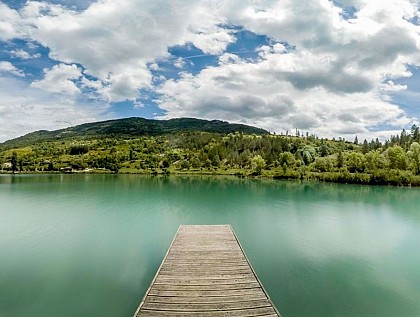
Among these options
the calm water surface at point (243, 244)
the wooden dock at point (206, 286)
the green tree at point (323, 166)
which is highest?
the green tree at point (323, 166)

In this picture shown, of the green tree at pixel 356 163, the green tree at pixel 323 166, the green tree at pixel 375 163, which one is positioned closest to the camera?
the green tree at pixel 375 163

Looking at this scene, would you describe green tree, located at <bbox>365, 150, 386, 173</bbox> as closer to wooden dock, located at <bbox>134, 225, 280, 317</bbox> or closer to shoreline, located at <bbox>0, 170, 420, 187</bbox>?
shoreline, located at <bbox>0, 170, 420, 187</bbox>

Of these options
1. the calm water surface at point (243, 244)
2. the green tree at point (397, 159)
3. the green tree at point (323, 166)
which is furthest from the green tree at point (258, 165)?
the calm water surface at point (243, 244)

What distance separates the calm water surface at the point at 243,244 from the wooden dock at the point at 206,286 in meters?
2.85

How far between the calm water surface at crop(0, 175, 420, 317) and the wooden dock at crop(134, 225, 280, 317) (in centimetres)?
285

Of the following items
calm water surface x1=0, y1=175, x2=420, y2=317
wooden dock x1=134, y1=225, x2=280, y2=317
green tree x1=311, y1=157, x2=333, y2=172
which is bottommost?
calm water surface x1=0, y1=175, x2=420, y2=317

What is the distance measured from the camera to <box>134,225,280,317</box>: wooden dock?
43.6ft

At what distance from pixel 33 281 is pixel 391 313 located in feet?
74.0

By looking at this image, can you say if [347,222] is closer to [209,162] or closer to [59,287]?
[59,287]

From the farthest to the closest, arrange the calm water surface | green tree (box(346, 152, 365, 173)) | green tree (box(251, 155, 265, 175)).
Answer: green tree (box(251, 155, 265, 175)) < green tree (box(346, 152, 365, 173)) < the calm water surface

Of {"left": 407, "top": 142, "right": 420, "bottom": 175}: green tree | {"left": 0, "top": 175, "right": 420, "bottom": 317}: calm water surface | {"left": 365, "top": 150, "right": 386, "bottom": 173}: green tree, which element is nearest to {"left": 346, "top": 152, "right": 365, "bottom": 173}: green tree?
{"left": 365, "top": 150, "right": 386, "bottom": 173}: green tree

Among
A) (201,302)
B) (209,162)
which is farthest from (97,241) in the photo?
(209,162)

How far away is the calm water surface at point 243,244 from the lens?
18.4 metres

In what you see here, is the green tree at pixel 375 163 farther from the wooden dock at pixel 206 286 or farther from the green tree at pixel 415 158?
the wooden dock at pixel 206 286
